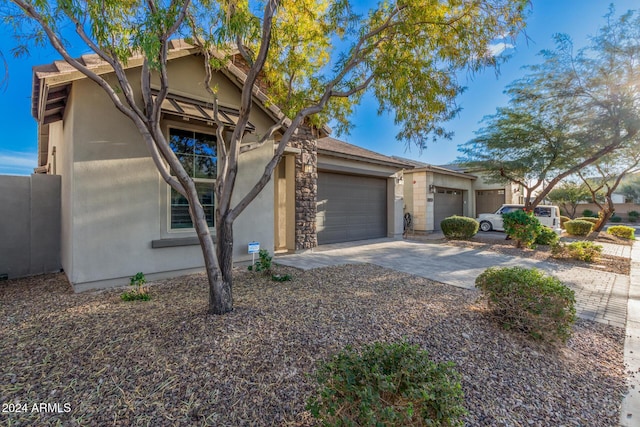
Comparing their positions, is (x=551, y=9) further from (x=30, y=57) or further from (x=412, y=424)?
(x=30, y=57)

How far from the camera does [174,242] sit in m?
5.69

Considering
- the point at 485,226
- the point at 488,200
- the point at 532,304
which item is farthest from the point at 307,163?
the point at 488,200

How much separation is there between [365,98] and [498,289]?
13.2ft

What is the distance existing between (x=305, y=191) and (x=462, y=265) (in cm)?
478

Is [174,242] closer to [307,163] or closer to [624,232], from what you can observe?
[307,163]

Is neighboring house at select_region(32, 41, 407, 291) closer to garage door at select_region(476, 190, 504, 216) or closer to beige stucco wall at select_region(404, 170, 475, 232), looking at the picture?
beige stucco wall at select_region(404, 170, 475, 232)

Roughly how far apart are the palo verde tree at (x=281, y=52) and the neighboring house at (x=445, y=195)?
32.0 feet

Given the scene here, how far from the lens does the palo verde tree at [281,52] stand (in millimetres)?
3369

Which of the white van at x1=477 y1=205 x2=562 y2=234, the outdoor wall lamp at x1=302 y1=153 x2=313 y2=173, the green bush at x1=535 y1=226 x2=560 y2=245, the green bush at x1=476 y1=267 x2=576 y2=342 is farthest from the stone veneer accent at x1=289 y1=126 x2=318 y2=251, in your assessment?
the white van at x1=477 y1=205 x2=562 y2=234

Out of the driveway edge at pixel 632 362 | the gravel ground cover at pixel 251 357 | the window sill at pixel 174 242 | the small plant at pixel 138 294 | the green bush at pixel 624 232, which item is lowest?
the driveway edge at pixel 632 362

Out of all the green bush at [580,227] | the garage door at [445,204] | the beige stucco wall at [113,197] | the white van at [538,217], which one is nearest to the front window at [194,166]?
the beige stucco wall at [113,197]

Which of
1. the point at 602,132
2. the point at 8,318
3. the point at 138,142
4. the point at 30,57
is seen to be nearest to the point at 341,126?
the point at 138,142

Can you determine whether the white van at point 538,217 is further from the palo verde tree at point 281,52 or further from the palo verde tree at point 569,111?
the palo verde tree at point 281,52

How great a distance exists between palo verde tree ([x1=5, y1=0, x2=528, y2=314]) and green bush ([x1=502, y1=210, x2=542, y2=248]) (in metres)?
6.58
